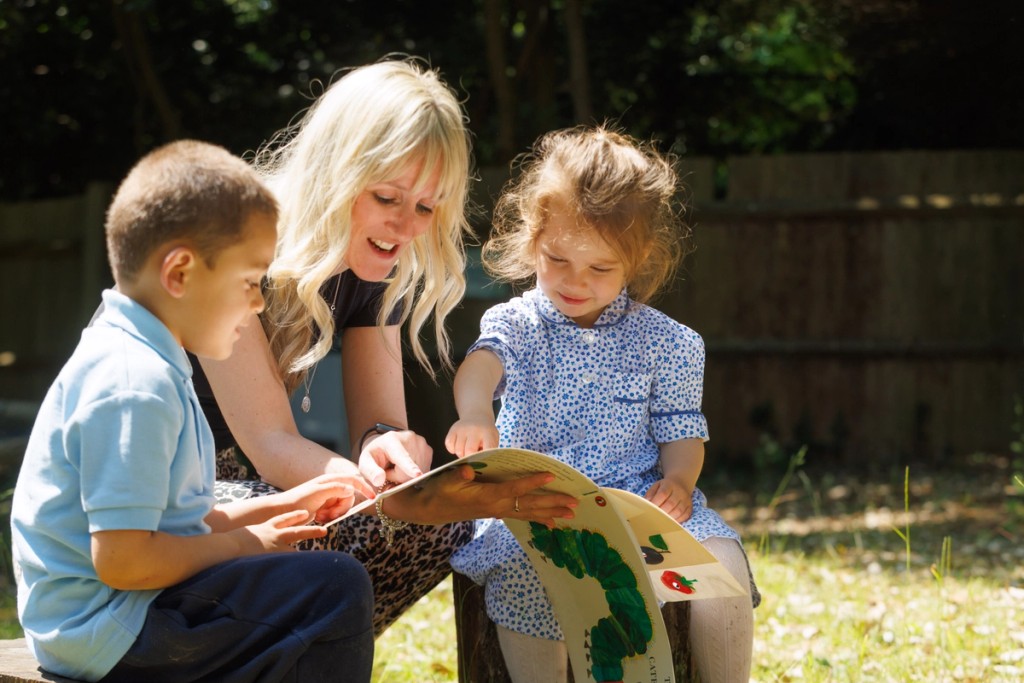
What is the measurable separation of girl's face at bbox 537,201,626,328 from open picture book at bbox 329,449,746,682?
54cm

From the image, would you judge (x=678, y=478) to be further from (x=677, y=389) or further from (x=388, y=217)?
(x=388, y=217)

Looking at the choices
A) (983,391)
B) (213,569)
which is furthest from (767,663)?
(983,391)

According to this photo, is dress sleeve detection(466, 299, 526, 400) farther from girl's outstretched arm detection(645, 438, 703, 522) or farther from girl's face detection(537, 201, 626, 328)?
girl's outstretched arm detection(645, 438, 703, 522)

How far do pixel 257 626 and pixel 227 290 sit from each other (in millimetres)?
452

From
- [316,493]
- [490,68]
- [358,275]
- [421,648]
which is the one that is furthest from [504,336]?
[490,68]

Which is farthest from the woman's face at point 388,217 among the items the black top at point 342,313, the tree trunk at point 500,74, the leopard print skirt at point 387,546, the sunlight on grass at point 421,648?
the tree trunk at point 500,74

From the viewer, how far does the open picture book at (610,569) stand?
6.21 feet

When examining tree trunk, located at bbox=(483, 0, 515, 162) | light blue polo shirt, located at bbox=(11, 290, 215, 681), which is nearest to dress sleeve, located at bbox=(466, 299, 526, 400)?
light blue polo shirt, located at bbox=(11, 290, 215, 681)

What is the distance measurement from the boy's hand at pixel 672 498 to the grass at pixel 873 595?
0.68 metres

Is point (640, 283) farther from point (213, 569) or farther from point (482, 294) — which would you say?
point (482, 294)

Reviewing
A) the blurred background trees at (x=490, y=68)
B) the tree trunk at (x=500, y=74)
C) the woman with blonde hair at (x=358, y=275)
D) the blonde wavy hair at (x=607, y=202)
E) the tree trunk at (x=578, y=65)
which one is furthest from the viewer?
the blurred background trees at (x=490, y=68)

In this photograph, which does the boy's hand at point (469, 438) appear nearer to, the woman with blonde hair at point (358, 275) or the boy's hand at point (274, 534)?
the woman with blonde hair at point (358, 275)

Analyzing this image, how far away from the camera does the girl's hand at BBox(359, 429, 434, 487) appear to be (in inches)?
83.5

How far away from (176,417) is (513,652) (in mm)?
1010
